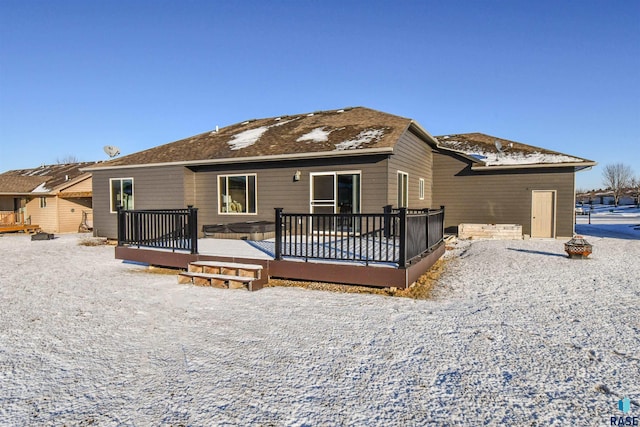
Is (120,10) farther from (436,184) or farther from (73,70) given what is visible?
(436,184)

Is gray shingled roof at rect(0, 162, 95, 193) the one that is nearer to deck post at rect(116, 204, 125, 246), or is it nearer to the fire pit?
deck post at rect(116, 204, 125, 246)

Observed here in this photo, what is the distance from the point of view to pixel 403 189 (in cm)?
1130

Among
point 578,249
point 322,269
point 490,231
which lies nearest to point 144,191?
point 322,269

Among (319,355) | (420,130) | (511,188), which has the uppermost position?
(420,130)

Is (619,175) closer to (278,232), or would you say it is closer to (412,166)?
(412,166)

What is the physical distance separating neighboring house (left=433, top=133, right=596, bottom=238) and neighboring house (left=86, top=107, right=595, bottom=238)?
0.04 meters

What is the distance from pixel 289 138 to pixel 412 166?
4177 mm

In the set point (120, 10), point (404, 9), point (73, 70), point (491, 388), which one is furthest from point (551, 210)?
point (73, 70)

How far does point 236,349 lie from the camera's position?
367cm

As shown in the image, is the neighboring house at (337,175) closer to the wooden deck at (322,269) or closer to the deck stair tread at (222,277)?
the wooden deck at (322,269)

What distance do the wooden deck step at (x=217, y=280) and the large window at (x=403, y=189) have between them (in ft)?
19.8

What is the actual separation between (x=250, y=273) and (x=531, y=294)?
15.3 feet

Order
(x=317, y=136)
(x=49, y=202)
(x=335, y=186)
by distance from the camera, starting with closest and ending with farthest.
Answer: (x=335, y=186)
(x=317, y=136)
(x=49, y=202)

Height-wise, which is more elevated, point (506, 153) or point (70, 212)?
point (506, 153)
